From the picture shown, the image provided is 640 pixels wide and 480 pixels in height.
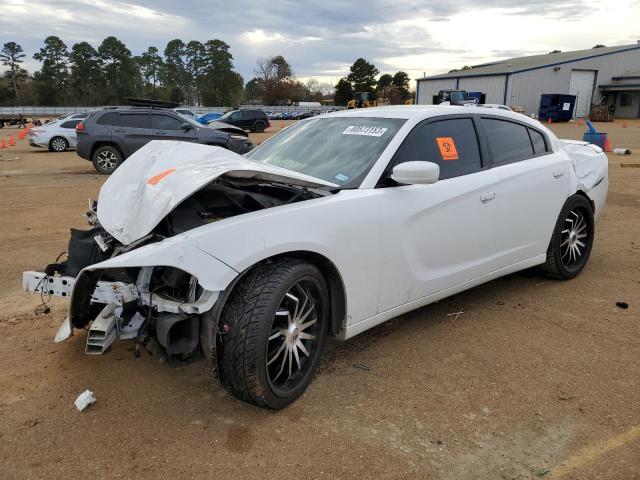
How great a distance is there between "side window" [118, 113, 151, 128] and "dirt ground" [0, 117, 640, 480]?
9.60 m

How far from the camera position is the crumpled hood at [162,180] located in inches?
110

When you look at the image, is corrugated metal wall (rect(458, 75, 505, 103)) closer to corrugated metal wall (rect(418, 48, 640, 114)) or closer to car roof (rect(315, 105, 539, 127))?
corrugated metal wall (rect(418, 48, 640, 114))

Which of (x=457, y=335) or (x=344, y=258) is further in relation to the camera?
(x=457, y=335)

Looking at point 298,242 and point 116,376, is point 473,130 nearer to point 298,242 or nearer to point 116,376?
point 298,242

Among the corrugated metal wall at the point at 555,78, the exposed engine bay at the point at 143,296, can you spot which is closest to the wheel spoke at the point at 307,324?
the exposed engine bay at the point at 143,296

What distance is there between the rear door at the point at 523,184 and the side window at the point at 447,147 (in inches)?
7.4

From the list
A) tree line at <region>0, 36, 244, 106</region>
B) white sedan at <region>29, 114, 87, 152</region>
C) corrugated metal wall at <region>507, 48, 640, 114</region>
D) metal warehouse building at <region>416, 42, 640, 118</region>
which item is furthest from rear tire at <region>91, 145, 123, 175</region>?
tree line at <region>0, 36, 244, 106</region>

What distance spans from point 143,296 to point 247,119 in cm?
3185

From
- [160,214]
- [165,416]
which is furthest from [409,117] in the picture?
[165,416]

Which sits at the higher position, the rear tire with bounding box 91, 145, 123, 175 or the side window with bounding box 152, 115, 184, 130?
the side window with bounding box 152, 115, 184, 130

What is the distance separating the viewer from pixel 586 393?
10.1 feet

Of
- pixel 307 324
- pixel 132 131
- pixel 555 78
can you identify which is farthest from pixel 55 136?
pixel 555 78

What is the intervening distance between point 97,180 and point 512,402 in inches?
444

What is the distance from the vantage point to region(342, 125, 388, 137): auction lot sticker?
12.0 ft
